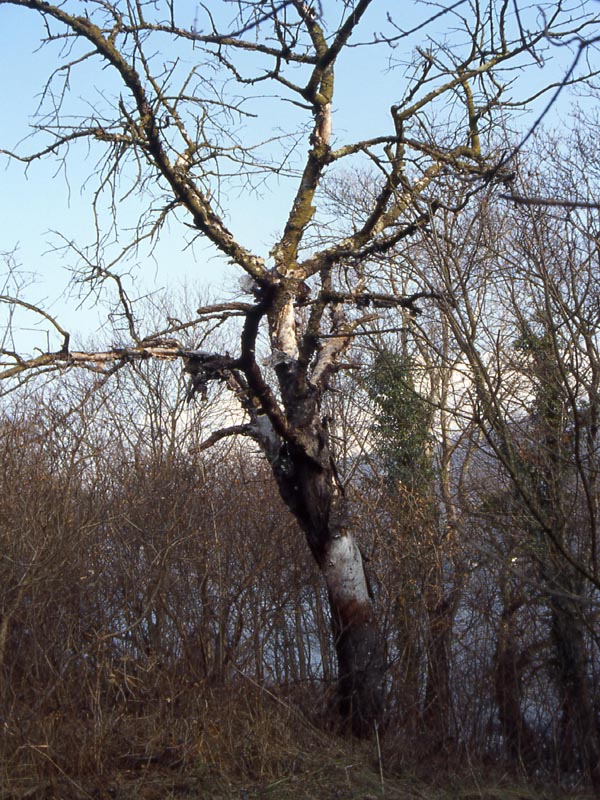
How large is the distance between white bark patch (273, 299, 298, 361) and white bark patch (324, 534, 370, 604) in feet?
5.67

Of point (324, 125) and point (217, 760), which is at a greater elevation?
point (324, 125)

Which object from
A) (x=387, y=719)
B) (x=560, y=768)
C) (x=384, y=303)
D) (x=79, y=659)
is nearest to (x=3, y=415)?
(x=79, y=659)

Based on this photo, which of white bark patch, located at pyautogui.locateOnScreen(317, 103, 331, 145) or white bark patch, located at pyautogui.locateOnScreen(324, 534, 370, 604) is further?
white bark patch, located at pyautogui.locateOnScreen(317, 103, 331, 145)

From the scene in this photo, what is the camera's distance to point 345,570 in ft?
23.7

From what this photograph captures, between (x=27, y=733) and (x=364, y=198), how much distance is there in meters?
12.2

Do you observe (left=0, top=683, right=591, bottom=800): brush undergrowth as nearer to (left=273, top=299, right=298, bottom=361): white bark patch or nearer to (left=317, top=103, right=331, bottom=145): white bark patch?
(left=273, top=299, right=298, bottom=361): white bark patch

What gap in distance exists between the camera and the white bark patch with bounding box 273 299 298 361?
24.8 feet

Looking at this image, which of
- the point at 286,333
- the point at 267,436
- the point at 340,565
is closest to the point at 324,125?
the point at 286,333

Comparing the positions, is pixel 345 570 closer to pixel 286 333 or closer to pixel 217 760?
pixel 217 760

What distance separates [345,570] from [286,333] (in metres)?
2.21

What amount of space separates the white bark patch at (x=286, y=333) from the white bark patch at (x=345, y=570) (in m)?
1.73

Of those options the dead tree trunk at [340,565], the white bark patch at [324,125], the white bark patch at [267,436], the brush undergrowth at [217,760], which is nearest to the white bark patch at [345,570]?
the dead tree trunk at [340,565]

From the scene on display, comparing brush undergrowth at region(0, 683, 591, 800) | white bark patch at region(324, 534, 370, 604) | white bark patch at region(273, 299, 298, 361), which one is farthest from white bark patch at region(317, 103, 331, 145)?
brush undergrowth at region(0, 683, 591, 800)

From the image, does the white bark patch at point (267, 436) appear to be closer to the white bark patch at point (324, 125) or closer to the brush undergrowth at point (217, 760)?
the brush undergrowth at point (217, 760)
